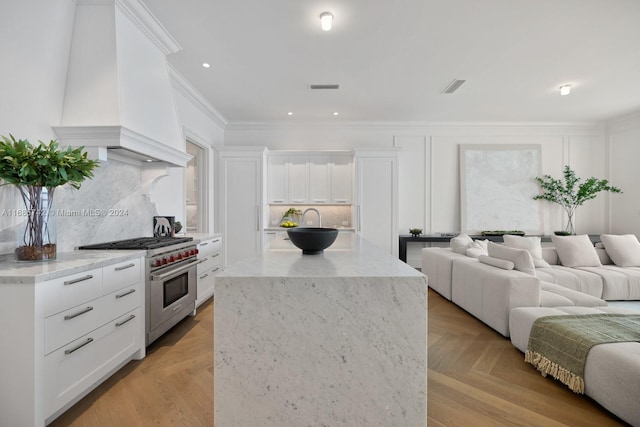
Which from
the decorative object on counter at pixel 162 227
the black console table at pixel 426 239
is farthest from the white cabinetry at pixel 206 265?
the black console table at pixel 426 239

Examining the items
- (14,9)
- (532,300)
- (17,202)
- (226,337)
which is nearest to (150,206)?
(17,202)

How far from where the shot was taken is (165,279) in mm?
2723

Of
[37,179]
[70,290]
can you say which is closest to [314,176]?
[37,179]

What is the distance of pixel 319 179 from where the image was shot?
584cm

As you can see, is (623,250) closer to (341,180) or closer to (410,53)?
(410,53)

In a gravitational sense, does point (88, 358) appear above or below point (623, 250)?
below

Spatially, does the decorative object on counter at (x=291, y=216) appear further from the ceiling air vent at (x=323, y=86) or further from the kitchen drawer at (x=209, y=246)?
the ceiling air vent at (x=323, y=86)

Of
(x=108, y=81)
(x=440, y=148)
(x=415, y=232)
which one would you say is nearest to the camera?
(x=108, y=81)

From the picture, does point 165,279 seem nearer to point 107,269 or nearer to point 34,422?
point 107,269

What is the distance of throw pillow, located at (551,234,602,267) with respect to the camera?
4230mm

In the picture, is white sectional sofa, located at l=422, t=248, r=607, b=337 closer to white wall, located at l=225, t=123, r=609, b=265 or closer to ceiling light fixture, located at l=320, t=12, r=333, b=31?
white wall, located at l=225, t=123, r=609, b=265

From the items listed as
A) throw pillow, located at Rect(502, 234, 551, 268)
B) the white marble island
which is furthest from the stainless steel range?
throw pillow, located at Rect(502, 234, 551, 268)

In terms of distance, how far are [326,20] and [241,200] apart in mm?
3513

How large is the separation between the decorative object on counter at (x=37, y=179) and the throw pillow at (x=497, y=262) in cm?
375
